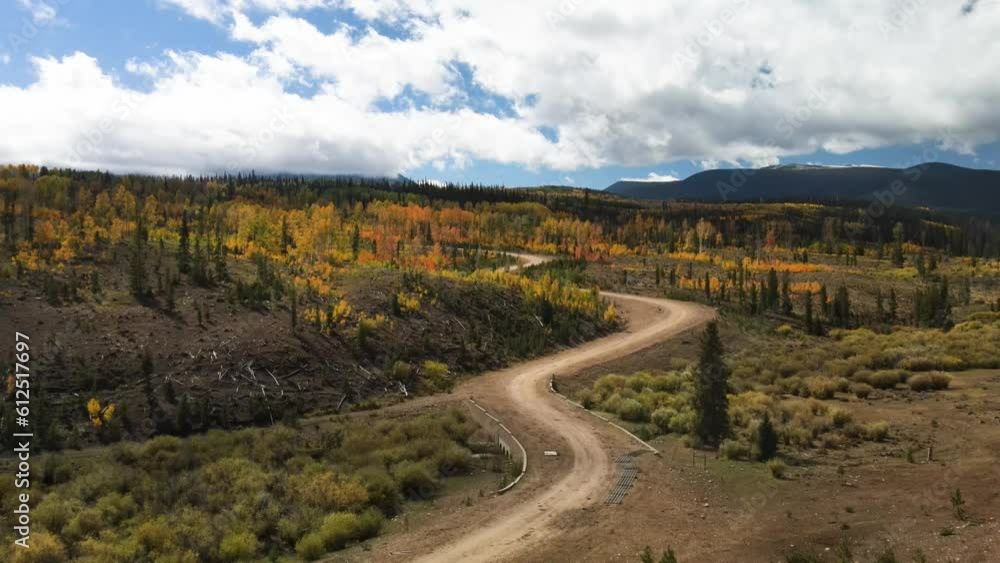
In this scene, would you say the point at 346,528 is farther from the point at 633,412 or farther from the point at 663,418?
the point at 633,412

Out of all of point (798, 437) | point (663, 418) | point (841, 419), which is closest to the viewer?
point (798, 437)

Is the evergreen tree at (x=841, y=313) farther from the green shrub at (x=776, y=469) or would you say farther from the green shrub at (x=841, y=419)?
the green shrub at (x=776, y=469)

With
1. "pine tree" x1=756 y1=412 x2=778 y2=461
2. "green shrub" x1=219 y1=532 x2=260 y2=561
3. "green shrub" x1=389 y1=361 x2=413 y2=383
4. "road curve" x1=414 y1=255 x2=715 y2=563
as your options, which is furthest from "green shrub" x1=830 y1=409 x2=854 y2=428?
"green shrub" x1=389 y1=361 x2=413 y2=383

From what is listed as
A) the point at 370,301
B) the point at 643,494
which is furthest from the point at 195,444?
the point at 370,301

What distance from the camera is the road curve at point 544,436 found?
13.9 metres

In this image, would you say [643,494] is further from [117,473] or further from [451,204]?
[451,204]

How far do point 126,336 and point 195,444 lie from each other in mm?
11805

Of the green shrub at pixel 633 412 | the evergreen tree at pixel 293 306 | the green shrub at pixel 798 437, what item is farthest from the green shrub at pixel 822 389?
the evergreen tree at pixel 293 306

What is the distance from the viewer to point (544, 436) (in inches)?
903

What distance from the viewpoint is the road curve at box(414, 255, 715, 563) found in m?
13.9

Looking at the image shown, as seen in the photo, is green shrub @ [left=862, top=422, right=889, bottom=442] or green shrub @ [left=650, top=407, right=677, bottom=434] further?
green shrub @ [left=650, top=407, right=677, bottom=434]

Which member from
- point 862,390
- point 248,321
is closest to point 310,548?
point 248,321

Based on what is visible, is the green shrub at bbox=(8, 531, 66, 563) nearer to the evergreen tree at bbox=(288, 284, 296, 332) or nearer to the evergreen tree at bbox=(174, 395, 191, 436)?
the evergreen tree at bbox=(174, 395, 191, 436)

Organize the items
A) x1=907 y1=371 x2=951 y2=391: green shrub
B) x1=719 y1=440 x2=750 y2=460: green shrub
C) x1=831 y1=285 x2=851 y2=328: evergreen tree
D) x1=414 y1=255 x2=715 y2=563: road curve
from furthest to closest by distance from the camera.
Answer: x1=831 y1=285 x2=851 y2=328: evergreen tree
x1=907 y1=371 x2=951 y2=391: green shrub
x1=719 y1=440 x2=750 y2=460: green shrub
x1=414 y1=255 x2=715 y2=563: road curve
